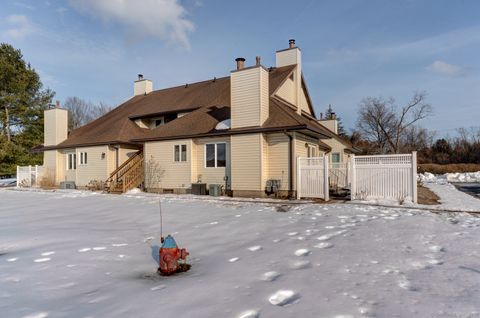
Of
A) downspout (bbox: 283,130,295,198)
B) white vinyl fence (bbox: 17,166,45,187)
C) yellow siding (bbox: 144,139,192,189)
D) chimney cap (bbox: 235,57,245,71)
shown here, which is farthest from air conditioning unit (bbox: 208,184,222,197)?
white vinyl fence (bbox: 17,166,45,187)

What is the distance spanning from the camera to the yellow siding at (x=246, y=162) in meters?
13.9

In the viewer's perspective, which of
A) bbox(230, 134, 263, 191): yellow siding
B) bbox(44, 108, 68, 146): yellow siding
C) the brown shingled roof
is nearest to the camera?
bbox(230, 134, 263, 191): yellow siding

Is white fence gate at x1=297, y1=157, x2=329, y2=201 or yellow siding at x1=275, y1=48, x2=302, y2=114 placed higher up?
yellow siding at x1=275, y1=48, x2=302, y2=114

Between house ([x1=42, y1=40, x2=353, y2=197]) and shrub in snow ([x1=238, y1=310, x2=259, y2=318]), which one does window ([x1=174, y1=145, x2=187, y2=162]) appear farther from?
shrub in snow ([x1=238, y1=310, x2=259, y2=318])

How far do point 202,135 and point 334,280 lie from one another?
1190cm

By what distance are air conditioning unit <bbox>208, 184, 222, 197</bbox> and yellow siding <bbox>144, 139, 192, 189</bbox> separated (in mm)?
1409

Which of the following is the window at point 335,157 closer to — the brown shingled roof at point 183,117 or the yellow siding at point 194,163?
the brown shingled roof at point 183,117

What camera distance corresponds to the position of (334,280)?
405cm

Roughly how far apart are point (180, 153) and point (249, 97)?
15.3 feet

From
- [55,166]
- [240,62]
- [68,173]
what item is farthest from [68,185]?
[240,62]

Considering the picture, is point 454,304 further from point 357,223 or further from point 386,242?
point 357,223

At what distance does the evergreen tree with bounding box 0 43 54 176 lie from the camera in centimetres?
2748

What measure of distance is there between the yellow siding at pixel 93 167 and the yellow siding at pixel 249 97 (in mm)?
9146

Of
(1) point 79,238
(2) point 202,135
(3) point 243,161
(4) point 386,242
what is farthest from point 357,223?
(2) point 202,135
